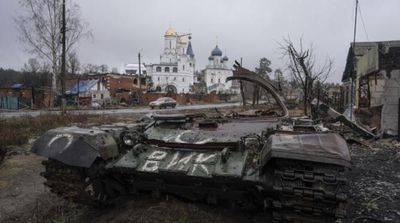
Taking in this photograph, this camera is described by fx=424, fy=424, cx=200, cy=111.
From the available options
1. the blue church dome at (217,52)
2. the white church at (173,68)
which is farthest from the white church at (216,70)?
the white church at (173,68)

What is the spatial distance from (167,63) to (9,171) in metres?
79.7

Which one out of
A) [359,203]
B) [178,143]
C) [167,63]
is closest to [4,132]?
[178,143]

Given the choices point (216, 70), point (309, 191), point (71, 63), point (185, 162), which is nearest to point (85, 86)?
point (71, 63)

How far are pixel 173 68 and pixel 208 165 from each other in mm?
83091

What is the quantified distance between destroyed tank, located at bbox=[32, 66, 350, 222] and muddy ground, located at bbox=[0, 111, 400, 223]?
19 centimetres

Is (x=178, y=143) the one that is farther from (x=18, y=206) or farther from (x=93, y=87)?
(x=93, y=87)

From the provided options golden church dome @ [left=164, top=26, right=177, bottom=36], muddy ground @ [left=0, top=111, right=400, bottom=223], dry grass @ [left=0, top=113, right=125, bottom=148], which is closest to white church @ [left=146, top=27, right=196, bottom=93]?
golden church dome @ [left=164, top=26, right=177, bottom=36]

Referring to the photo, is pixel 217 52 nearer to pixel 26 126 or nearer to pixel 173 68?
pixel 173 68

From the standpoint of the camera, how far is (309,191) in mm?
3840

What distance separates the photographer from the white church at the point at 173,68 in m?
86.6

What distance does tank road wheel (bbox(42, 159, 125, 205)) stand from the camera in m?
5.09

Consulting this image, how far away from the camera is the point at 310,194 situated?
12.6 feet

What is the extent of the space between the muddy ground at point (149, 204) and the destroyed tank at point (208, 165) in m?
0.19

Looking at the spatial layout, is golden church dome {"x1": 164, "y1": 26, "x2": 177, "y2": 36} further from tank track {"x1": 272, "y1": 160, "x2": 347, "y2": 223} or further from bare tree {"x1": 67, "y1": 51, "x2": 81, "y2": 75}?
tank track {"x1": 272, "y1": 160, "x2": 347, "y2": 223}
